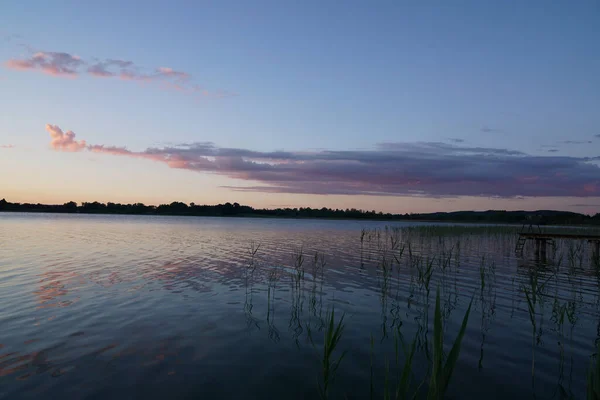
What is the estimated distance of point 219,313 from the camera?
12.4 meters

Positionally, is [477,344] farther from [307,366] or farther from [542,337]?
[307,366]

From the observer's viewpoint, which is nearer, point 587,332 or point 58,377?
point 58,377

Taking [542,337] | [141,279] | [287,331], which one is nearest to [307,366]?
[287,331]

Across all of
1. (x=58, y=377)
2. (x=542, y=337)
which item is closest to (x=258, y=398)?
(x=58, y=377)

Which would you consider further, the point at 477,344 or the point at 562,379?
the point at 477,344

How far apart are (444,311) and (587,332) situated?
14.0 ft

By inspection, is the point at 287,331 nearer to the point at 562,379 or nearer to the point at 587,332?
the point at 562,379

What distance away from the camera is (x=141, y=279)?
17844 mm

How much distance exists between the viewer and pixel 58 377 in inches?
293

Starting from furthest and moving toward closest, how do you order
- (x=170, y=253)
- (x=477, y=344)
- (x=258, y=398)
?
(x=170, y=253) < (x=477, y=344) < (x=258, y=398)

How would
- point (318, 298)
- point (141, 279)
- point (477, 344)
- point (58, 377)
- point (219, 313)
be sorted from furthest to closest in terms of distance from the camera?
point (141, 279) < point (318, 298) < point (219, 313) < point (477, 344) < point (58, 377)

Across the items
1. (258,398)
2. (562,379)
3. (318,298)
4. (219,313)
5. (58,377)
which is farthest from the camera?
(318,298)

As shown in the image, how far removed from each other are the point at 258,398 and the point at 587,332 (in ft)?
35.9

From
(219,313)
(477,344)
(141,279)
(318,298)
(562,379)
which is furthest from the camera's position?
(141,279)
